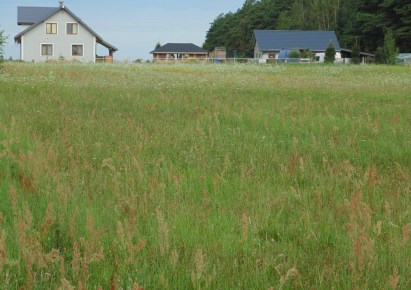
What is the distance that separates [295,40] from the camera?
86938mm

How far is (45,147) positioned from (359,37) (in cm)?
8260

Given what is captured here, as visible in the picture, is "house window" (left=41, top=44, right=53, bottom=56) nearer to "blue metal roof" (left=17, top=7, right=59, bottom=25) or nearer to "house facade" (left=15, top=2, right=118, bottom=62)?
"house facade" (left=15, top=2, right=118, bottom=62)

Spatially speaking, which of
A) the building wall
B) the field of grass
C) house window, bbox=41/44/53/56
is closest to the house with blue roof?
the building wall

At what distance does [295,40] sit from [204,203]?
284ft

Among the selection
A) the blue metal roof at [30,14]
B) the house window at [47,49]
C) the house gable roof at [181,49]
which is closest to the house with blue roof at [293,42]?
the house gable roof at [181,49]

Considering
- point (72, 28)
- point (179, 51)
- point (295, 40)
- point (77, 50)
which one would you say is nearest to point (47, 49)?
point (77, 50)

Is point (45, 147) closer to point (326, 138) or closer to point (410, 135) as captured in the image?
point (326, 138)

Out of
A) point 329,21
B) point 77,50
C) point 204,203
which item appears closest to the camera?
Result: point 204,203

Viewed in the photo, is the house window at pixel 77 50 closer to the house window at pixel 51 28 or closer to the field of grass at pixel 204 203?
the house window at pixel 51 28

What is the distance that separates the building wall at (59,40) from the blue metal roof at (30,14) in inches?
319

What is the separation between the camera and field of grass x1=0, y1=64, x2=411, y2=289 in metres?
2.86

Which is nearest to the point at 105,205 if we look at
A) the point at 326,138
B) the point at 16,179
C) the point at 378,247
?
the point at 16,179

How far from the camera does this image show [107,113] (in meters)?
9.34

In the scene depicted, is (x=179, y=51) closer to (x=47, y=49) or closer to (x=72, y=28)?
(x=72, y=28)
